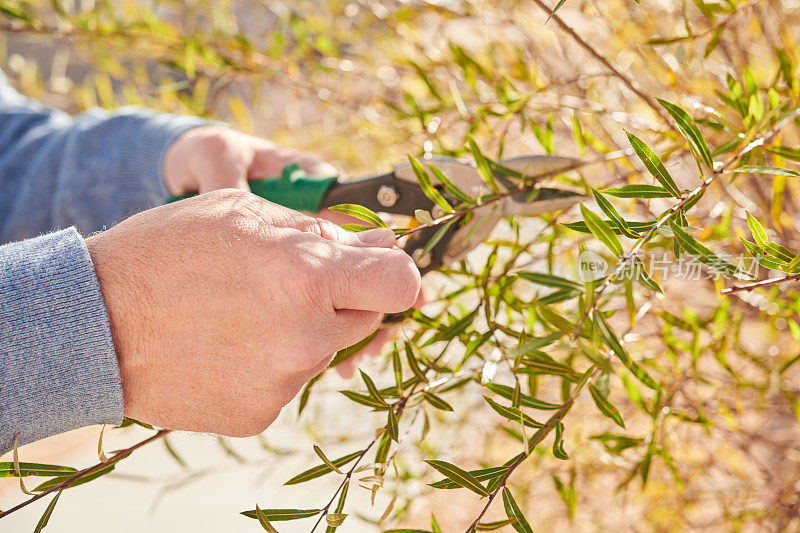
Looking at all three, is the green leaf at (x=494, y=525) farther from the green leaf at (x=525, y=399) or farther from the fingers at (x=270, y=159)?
the fingers at (x=270, y=159)

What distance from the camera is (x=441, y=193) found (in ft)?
3.06

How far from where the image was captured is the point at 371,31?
6.28 feet

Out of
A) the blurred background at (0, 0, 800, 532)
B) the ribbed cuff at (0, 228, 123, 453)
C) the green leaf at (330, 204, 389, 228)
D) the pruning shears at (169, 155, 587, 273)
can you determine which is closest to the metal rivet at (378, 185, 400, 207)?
the pruning shears at (169, 155, 587, 273)

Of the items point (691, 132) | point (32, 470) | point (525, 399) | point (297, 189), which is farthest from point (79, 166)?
point (691, 132)

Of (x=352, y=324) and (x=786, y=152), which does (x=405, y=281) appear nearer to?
(x=352, y=324)

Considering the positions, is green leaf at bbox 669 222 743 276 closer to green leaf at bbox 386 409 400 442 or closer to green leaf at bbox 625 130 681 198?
green leaf at bbox 625 130 681 198

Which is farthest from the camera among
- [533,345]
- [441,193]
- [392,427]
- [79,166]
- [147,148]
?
[79,166]

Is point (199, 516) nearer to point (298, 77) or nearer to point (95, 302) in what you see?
point (298, 77)

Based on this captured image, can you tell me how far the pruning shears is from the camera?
0.82 meters

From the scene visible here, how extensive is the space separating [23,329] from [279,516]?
11.9 inches

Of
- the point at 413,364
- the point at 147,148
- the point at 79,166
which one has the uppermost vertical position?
the point at 413,364

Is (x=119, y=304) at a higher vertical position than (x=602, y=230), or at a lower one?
lower

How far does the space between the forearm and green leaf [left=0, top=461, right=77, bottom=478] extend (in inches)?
30.0

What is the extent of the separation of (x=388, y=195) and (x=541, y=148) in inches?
29.1
